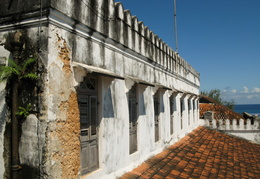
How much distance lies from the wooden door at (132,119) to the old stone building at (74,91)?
0.08 ft

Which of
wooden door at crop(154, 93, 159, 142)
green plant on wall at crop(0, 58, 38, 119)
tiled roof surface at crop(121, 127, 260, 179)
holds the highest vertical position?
green plant on wall at crop(0, 58, 38, 119)

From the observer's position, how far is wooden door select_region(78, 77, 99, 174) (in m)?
4.05

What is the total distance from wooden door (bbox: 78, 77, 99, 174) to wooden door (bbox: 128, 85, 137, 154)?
1556mm

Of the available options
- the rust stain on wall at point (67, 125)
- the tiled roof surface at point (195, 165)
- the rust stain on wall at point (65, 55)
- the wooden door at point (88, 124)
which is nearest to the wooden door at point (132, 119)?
the tiled roof surface at point (195, 165)

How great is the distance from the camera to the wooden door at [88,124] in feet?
13.3

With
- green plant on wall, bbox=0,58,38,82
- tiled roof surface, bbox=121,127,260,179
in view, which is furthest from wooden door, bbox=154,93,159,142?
green plant on wall, bbox=0,58,38,82

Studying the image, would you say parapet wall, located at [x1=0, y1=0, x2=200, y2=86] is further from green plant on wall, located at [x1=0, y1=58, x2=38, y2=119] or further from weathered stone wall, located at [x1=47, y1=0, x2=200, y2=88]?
green plant on wall, located at [x1=0, y1=58, x2=38, y2=119]

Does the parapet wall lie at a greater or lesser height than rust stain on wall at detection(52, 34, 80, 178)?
greater

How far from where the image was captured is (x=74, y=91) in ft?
12.2

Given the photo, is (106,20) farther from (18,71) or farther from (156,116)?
(156,116)

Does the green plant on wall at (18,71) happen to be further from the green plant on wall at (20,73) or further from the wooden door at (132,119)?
the wooden door at (132,119)

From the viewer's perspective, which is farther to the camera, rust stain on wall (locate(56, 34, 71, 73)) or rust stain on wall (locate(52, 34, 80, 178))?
rust stain on wall (locate(56, 34, 71, 73))

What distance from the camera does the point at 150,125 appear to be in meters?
6.90

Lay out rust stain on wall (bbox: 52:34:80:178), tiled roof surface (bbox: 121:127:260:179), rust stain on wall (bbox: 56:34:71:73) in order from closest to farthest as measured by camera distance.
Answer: rust stain on wall (bbox: 52:34:80:178)
rust stain on wall (bbox: 56:34:71:73)
tiled roof surface (bbox: 121:127:260:179)
